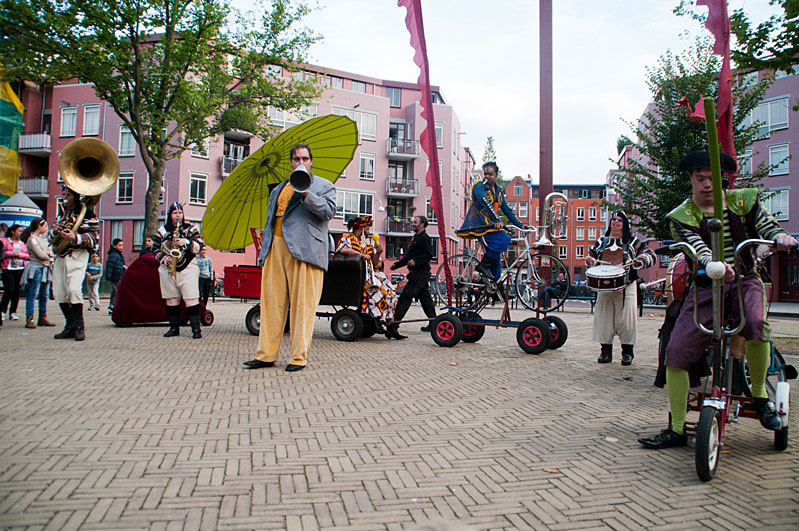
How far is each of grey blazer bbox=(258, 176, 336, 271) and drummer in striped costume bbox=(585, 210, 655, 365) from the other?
344 cm

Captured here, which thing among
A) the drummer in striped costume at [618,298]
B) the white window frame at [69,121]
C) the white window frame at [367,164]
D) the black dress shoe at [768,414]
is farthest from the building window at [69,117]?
the black dress shoe at [768,414]

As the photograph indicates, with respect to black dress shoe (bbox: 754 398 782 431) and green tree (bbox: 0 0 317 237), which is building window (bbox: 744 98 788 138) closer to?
green tree (bbox: 0 0 317 237)

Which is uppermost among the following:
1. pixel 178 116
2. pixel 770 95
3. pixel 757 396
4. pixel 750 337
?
pixel 770 95

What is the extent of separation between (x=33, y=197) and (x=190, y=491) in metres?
47.6

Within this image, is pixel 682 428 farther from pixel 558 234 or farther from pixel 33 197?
pixel 33 197

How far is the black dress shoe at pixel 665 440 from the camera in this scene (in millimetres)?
3461

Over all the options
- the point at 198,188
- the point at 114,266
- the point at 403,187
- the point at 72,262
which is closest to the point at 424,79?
the point at 72,262

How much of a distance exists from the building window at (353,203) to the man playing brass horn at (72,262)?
127 feet

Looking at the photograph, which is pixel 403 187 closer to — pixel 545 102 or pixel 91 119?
pixel 91 119

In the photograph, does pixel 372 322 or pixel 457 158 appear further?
pixel 457 158

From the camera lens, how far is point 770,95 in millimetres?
38531

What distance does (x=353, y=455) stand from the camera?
3213mm

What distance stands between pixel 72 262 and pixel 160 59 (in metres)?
14.6

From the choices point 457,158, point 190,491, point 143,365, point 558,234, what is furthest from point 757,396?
point 457,158
